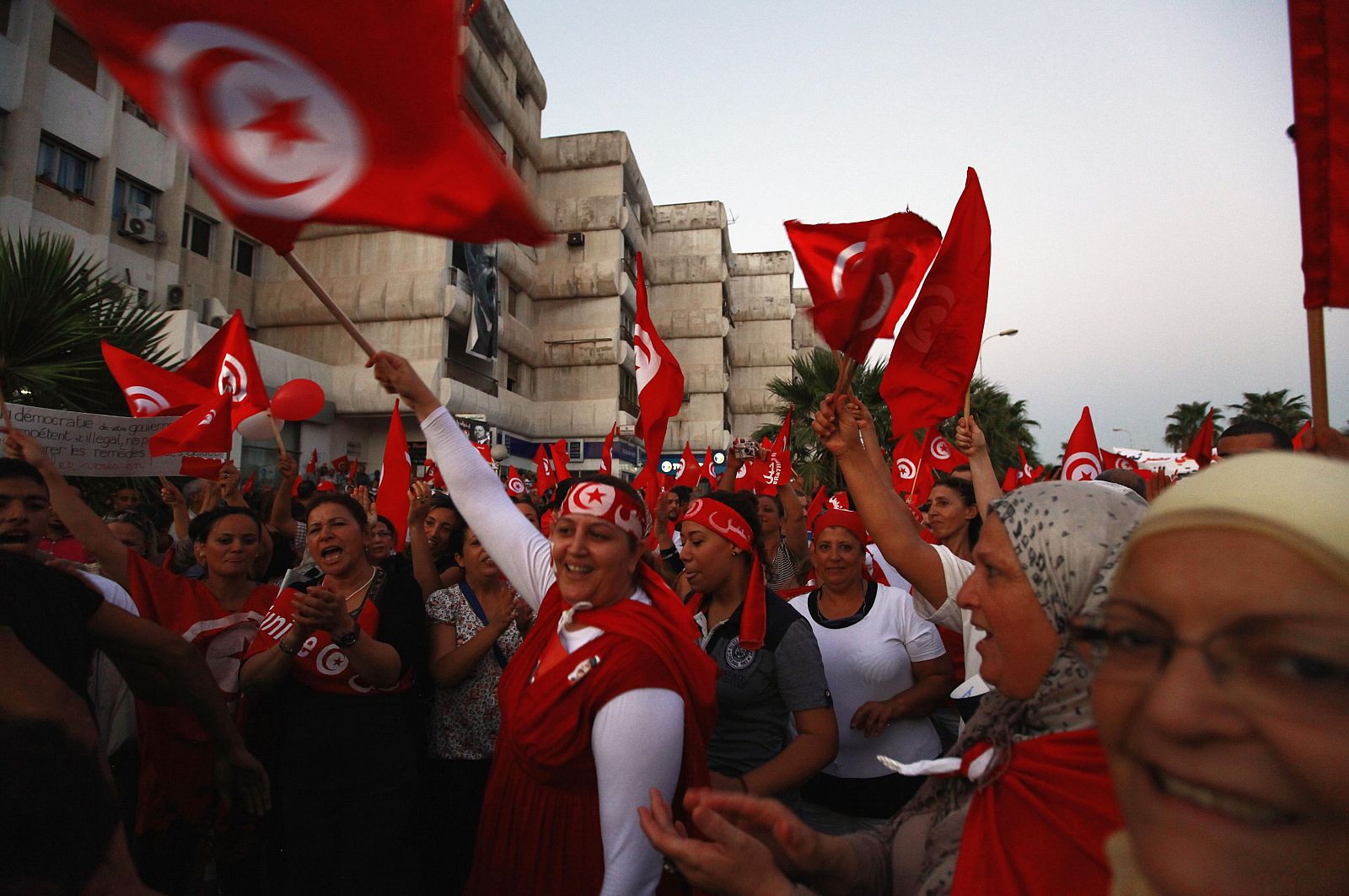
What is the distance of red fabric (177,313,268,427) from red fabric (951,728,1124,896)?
5787 millimetres

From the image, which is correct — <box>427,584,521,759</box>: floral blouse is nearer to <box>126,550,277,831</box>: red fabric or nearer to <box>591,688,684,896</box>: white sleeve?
<box>126,550,277,831</box>: red fabric

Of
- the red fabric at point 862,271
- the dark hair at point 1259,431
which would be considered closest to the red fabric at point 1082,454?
the dark hair at point 1259,431

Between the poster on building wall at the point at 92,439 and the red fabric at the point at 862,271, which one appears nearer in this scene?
the red fabric at the point at 862,271

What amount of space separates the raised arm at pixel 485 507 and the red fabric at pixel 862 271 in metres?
1.54

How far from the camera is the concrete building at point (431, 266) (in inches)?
643

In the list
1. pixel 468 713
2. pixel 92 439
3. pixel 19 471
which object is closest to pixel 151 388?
pixel 92 439

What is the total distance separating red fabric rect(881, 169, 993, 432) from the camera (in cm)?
395

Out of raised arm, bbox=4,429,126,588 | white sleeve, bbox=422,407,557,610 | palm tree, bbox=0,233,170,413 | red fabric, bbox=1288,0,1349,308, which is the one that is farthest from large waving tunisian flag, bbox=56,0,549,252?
palm tree, bbox=0,233,170,413

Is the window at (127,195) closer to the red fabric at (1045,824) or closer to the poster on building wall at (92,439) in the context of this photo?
the poster on building wall at (92,439)

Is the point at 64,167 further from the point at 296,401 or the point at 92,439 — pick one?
the point at 92,439

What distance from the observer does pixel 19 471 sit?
2.86 m

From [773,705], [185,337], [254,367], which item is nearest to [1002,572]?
[773,705]

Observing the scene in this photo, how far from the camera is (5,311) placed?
26.7 ft

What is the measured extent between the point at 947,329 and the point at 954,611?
5.72ft
